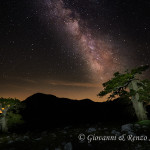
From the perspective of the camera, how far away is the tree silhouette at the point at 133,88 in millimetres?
15203

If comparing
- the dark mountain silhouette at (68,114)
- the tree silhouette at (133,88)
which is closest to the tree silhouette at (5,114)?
the dark mountain silhouette at (68,114)

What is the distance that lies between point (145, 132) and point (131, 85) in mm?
6614

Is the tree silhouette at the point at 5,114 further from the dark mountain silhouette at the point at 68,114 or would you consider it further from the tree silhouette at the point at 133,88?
the tree silhouette at the point at 133,88

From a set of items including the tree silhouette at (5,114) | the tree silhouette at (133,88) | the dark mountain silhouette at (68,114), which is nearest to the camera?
the tree silhouette at (133,88)

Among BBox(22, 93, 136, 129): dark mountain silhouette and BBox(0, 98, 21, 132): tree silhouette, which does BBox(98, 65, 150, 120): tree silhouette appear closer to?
BBox(22, 93, 136, 129): dark mountain silhouette

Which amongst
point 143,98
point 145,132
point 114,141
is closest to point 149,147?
point 114,141

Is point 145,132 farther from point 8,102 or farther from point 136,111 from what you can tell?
point 8,102

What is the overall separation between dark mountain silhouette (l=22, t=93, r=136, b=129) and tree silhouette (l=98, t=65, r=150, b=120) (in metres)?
1.07

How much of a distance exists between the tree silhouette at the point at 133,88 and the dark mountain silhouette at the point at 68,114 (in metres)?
1.07

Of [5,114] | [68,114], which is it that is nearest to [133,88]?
[5,114]

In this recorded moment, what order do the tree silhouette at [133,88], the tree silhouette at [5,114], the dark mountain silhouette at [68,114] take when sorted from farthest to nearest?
the dark mountain silhouette at [68,114] → the tree silhouette at [5,114] → the tree silhouette at [133,88]

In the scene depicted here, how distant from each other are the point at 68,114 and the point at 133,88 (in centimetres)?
3104

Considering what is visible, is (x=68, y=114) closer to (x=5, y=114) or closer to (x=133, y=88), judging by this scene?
(x=5, y=114)

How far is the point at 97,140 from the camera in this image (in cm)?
1053
